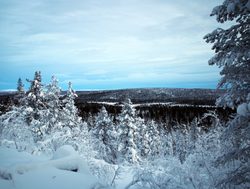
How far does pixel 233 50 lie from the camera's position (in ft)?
22.7

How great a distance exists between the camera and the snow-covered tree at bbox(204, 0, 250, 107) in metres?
6.87

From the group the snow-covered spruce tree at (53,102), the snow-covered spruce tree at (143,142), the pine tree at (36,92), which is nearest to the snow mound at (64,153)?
the pine tree at (36,92)

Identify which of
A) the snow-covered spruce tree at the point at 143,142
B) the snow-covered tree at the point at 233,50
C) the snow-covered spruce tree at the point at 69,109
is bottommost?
the snow-covered spruce tree at the point at 143,142

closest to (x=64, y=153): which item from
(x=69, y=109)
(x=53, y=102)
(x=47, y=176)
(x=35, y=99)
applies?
(x=47, y=176)

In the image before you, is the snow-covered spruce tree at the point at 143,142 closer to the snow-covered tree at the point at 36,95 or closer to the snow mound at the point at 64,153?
the snow-covered tree at the point at 36,95

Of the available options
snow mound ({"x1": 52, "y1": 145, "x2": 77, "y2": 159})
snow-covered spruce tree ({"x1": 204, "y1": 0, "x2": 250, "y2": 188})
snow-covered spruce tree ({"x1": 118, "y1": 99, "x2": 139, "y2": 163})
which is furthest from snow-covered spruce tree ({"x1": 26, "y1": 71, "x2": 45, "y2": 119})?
snow-covered spruce tree ({"x1": 204, "y1": 0, "x2": 250, "y2": 188})

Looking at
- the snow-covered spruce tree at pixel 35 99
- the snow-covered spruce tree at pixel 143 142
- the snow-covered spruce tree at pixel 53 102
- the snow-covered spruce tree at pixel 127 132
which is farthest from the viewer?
the snow-covered spruce tree at pixel 143 142

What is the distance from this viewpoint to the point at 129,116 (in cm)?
2977

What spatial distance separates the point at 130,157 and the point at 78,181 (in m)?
24.2

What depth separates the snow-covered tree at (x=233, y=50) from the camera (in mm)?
6871

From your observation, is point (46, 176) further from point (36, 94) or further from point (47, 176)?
point (36, 94)

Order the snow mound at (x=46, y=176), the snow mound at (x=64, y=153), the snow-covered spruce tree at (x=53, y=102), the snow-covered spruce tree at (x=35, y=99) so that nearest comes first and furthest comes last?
1. the snow mound at (x=46, y=176)
2. the snow mound at (x=64, y=153)
3. the snow-covered spruce tree at (x=35, y=99)
4. the snow-covered spruce tree at (x=53, y=102)

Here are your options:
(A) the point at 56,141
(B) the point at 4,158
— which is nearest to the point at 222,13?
(B) the point at 4,158

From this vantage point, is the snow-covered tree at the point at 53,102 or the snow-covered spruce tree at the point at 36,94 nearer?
the snow-covered spruce tree at the point at 36,94
